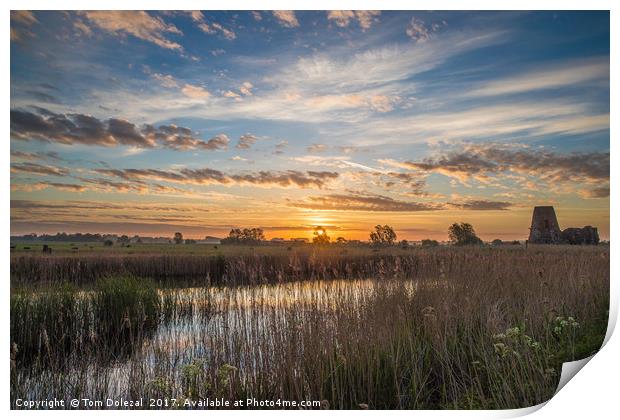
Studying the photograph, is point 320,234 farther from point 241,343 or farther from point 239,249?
point 239,249

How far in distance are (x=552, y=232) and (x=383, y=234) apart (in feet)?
7.46

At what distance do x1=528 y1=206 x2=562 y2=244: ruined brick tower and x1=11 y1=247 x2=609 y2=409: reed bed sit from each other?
1.02ft

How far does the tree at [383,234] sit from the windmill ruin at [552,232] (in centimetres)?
182

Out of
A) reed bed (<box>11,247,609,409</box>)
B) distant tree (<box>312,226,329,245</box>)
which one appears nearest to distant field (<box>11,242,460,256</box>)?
distant tree (<box>312,226,329,245</box>)

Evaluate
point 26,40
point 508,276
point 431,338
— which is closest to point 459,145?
point 508,276

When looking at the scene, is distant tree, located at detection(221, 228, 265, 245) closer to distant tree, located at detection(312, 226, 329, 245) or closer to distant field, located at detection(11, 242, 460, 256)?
distant field, located at detection(11, 242, 460, 256)

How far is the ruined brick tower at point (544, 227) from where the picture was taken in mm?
5500

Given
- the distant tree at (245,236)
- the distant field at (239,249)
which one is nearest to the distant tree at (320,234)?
the distant field at (239,249)

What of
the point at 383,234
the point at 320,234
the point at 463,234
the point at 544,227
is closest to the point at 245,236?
the point at 320,234

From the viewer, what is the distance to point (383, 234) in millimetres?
6988

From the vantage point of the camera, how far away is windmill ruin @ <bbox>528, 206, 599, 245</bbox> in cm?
530

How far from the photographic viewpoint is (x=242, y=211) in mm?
6387

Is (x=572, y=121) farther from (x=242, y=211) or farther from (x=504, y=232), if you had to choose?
(x=242, y=211)
